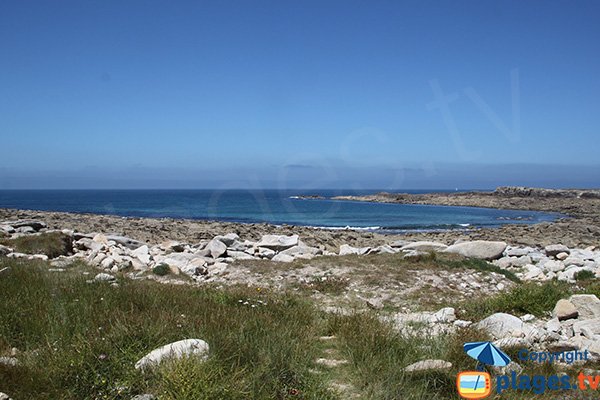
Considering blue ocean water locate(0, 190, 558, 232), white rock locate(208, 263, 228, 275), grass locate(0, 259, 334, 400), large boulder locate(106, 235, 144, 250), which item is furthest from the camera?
blue ocean water locate(0, 190, 558, 232)

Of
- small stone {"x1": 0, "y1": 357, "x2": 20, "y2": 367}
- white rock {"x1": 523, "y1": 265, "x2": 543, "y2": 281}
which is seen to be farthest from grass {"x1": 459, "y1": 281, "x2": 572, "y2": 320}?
small stone {"x1": 0, "y1": 357, "x2": 20, "y2": 367}

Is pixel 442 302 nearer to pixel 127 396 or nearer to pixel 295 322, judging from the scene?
pixel 295 322

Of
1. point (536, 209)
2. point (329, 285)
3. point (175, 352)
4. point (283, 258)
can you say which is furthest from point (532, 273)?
point (536, 209)

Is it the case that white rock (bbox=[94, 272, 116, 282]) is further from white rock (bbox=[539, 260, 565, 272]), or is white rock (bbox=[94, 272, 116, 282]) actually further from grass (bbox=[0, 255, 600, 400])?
white rock (bbox=[539, 260, 565, 272])

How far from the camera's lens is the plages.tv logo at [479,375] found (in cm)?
402

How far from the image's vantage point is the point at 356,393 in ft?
15.2

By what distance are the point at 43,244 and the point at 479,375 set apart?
17311mm

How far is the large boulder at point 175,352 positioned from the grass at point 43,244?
1429 centimetres

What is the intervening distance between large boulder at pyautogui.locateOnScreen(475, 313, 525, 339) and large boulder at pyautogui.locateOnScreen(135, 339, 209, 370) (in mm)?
4516

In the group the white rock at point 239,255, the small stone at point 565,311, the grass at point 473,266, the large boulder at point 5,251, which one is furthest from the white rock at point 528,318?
the large boulder at point 5,251

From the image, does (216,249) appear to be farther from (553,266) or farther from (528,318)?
(553,266)

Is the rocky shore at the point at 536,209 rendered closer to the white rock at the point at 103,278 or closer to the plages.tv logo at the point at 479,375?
the white rock at the point at 103,278

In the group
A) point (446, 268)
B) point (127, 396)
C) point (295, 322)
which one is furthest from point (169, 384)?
point (446, 268)

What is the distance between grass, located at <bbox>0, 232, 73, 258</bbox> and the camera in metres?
16.5
